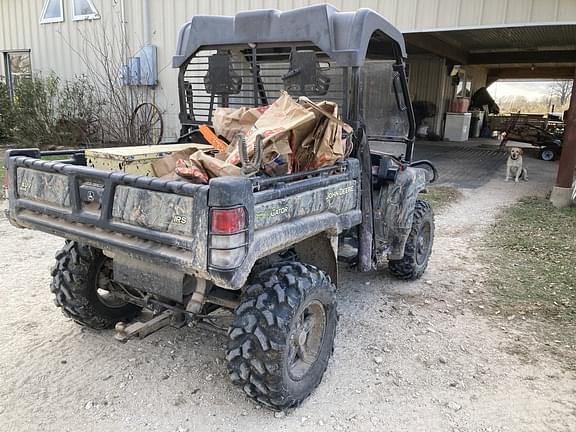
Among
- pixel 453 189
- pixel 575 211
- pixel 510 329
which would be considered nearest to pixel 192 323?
pixel 510 329

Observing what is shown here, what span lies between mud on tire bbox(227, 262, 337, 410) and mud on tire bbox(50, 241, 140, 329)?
4.21 ft

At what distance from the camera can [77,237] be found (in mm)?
2701

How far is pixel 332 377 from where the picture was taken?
3.14 meters

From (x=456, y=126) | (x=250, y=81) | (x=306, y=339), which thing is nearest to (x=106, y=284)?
(x=306, y=339)

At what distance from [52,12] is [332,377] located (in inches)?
503

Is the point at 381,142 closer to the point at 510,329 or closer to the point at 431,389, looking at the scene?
the point at 510,329

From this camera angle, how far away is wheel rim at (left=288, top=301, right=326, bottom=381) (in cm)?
283

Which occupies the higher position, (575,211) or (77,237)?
(77,237)

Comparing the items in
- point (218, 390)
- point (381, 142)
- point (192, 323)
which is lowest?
point (218, 390)

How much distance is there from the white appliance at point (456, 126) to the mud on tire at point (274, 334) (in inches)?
647

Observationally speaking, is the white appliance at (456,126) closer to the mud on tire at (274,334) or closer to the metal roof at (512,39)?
the metal roof at (512,39)

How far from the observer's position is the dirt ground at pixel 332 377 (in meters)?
2.72

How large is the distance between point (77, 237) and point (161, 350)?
1.08 m

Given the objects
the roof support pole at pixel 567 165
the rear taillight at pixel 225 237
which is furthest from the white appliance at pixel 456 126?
the rear taillight at pixel 225 237
